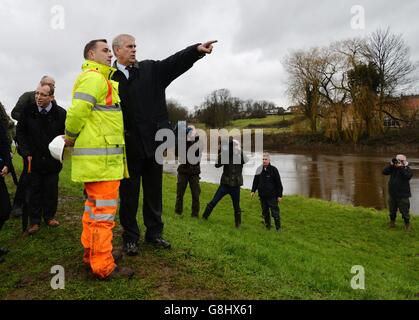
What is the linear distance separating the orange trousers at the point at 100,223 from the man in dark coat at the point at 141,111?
74cm

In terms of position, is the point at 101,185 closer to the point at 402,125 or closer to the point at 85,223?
the point at 85,223

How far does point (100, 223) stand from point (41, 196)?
2.80m

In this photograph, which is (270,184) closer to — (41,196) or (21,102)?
(41,196)

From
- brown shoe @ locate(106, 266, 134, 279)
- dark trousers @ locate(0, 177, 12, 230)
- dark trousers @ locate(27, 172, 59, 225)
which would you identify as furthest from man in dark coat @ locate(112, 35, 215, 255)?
dark trousers @ locate(27, 172, 59, 225)

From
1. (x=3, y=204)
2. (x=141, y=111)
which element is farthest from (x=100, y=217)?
(x=3, y=204)

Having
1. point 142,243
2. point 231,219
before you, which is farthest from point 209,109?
point 142,243

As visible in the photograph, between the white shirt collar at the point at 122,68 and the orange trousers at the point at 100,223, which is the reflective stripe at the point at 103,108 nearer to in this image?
the white shirt collar at the point at 122,68

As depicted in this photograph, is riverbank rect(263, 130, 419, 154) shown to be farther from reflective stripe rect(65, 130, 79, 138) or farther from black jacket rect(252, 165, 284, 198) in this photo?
reflective stripe rect(65, 130, 79, 138)

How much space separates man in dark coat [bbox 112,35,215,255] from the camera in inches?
190

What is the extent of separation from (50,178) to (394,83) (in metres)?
53.6

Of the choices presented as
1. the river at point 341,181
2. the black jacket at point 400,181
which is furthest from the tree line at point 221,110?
the black jacket at point 400,181

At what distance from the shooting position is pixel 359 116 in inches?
1908

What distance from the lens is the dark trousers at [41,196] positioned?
244 inches
